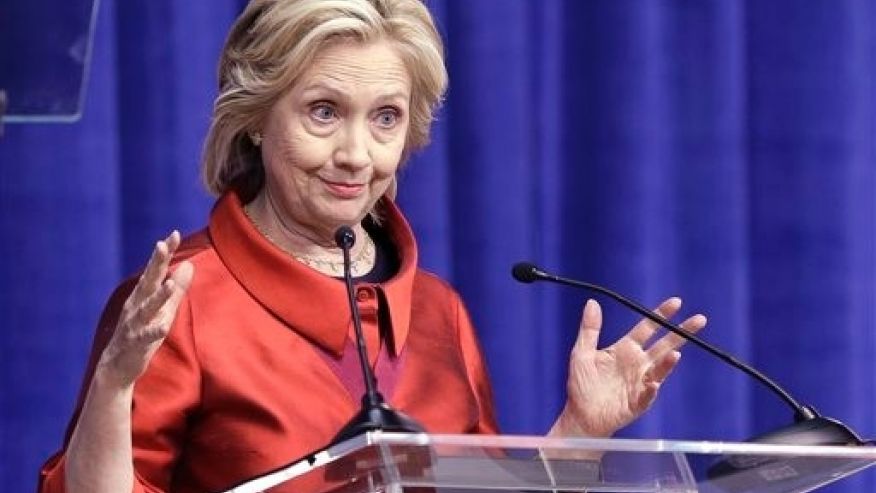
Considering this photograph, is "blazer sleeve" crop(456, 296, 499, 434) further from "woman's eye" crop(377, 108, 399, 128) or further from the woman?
"woman's eye" crop(377, 108, 399, 128)

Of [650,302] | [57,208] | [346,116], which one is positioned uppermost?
[346,116]

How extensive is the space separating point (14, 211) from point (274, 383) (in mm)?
696

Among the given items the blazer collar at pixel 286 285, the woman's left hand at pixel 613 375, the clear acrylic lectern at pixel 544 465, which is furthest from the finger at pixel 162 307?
the woman's left hand at pixel 613 375

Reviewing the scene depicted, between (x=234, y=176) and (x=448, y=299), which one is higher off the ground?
(x=234, y=176)

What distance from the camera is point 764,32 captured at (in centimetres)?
289

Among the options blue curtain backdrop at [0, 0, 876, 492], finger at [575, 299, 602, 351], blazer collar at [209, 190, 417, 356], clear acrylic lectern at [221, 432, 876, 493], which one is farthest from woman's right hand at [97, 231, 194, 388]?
blue curtain backdrop at [0, 0, 876, 492]

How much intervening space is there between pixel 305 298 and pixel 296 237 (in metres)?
0.09

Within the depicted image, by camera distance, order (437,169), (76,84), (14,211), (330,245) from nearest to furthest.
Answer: (76,84) < (330,245) < (14,211) < (437,169)

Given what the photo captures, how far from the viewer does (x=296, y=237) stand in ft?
6.72

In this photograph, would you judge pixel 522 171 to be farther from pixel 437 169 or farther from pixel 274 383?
pixel 274 383

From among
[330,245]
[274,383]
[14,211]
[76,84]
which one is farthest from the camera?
[14,211]

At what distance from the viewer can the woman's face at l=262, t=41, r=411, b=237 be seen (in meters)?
1.96

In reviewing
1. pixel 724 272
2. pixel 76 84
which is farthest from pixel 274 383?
pixel 724 272

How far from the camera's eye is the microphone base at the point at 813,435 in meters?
1.71
